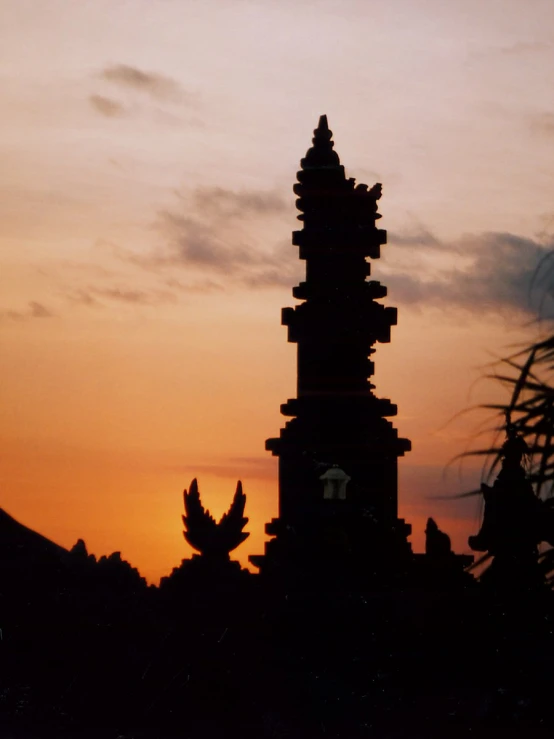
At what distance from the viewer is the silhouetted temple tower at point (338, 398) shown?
24.7 m

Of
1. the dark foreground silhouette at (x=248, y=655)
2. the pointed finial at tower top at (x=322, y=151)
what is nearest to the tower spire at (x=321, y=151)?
the pointed finial at tower top at (x=322, y=151)

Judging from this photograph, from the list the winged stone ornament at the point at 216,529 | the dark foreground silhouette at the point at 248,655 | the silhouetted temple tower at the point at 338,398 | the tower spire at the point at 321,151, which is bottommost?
the dark foreground silhouette at the point at 248,655

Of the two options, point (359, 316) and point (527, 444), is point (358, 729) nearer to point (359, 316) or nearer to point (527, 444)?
point (359, 316)

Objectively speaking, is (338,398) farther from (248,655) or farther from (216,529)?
(248,655)

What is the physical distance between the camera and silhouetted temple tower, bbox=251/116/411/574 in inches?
972

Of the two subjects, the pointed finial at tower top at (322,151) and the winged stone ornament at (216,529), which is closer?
the winged stone ornament at (216,529)

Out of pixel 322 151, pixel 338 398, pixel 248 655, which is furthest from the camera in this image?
pixel 322 151

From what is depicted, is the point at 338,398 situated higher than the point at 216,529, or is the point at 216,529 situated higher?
the point at 338,398

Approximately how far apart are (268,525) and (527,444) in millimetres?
16782

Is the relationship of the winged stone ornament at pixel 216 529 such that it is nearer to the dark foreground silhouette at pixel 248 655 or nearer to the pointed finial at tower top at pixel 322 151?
the dark foreground silhouette at pixel 248 655

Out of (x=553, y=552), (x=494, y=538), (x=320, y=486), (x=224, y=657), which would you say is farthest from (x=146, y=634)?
(x=553, y=552)

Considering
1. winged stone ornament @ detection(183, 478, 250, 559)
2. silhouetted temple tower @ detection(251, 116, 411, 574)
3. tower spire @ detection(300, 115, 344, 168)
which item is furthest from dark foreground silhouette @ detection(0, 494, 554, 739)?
tower spire @ detection(300, 115, 344, 168)

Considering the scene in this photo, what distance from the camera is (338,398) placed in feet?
81.8

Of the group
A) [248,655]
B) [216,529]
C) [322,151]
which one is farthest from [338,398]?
[248,655]
